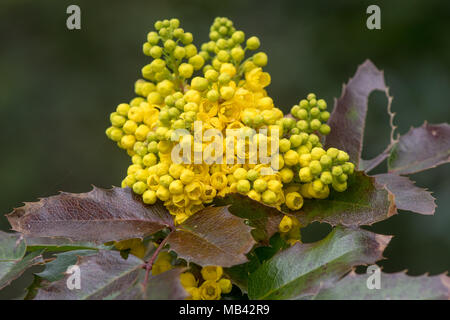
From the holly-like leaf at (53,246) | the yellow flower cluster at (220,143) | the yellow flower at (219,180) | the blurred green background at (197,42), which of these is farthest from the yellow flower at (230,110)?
the blurred green background at (197,42)

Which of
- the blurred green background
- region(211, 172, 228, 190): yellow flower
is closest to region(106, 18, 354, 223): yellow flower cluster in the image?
region(211, 172, 228, 190): yellow flower

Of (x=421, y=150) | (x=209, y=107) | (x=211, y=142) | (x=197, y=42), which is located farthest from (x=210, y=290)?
(x=197, y=42)

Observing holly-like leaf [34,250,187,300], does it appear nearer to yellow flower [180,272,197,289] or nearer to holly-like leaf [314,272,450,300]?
yellow flower [180,272,197,289]

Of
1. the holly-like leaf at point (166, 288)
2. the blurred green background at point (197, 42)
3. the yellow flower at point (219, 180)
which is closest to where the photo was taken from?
the holly-like leaf at point (166, 288)

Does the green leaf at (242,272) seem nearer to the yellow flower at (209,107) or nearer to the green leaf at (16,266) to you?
the yellow flower at (209,107)

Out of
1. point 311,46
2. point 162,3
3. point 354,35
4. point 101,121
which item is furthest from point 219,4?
point 101,121

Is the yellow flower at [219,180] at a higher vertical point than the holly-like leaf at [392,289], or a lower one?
higher

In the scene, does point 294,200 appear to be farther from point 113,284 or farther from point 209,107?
point 113,284
